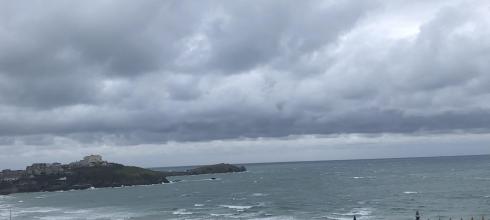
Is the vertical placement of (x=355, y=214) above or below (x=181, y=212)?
below

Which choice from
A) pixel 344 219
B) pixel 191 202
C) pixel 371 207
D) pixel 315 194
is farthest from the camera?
pixel 315 194

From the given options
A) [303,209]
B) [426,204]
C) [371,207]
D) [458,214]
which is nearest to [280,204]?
[303,209]

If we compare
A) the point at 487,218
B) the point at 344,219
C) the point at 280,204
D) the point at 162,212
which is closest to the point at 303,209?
the point at 280,204

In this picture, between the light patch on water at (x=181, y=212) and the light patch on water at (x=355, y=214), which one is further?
the light patch on water at (x=181, y=212)

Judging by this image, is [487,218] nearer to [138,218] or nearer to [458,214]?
[458,214]

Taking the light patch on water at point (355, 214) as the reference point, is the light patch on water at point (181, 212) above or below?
above

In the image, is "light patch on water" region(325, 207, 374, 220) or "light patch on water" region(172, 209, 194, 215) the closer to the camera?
"light patch on water" region(325, 207, 374, 220)

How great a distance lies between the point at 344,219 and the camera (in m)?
84.1

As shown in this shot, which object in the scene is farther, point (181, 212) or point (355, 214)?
point (181, 212)

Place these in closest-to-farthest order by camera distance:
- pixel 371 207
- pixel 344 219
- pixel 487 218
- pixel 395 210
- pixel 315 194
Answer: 1. pixel 487 218
2. pixel 344 219
3. pixel 395 210
4. pixel 371 207
5. pixel 315 194

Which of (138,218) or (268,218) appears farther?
(138,218)

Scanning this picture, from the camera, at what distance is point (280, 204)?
372 feet

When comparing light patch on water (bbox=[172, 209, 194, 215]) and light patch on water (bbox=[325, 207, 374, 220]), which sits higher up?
light patch on water (bbox=[172, 209, 194, 215])

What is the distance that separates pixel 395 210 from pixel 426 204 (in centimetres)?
1131
